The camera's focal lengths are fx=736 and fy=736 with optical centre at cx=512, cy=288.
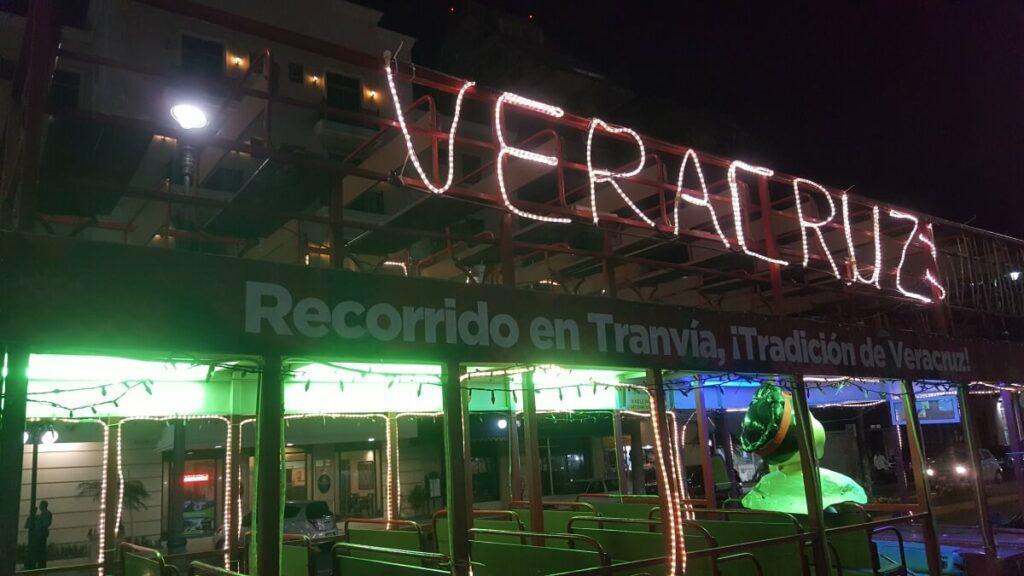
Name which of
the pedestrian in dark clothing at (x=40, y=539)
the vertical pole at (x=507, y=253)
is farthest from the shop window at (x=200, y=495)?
the vertical pole at (x=507, y=253)

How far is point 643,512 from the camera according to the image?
493 inches

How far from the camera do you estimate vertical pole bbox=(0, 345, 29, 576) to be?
442 cm

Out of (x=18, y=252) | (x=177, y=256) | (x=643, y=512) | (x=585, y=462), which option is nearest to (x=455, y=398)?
(x=177, y=256)

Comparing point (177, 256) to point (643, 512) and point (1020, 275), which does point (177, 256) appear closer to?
point (643, 512)

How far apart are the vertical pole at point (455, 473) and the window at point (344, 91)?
23.2m

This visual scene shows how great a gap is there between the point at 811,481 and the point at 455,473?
17.8ft

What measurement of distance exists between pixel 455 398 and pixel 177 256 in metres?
2.68

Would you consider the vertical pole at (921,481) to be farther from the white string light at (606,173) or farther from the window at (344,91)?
the window at (344,91)

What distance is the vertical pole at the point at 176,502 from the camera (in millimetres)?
17641

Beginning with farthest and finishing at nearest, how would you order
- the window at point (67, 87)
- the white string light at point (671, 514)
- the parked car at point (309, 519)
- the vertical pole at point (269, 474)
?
the window at point (67, 87) < the parked car at point (309, 519) < the white string light at point (671, 514) < the vertical pole at point (269, 474)

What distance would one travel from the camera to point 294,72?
27.8m

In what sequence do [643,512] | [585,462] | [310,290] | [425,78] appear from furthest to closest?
[585,462] < [643,512] < [425,78] < [310,290]

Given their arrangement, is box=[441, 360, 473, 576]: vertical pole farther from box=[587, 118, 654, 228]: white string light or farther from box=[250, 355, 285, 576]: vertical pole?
box=[587, 118, 654, 228]: white string light

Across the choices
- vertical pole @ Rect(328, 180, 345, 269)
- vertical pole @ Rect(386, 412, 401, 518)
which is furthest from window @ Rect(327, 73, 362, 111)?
vertical pole @ Rect(328, 180, 345, 269)
